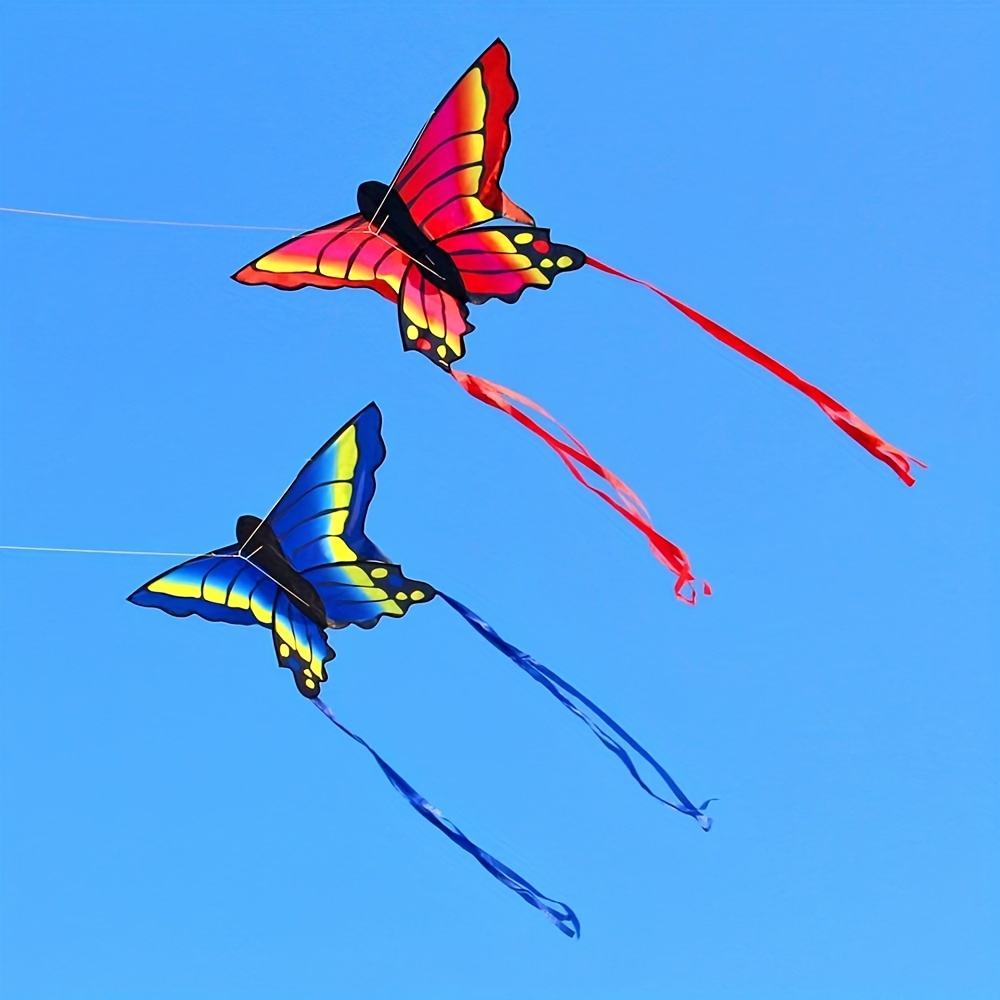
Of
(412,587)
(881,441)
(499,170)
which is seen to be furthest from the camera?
(412,587)

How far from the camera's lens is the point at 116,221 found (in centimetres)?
397

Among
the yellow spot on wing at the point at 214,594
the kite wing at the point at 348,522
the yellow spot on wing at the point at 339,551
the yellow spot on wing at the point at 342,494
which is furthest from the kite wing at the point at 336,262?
the yellow spot on wing at the point at 214,594

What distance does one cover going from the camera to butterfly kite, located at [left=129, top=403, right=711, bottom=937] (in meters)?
3.89

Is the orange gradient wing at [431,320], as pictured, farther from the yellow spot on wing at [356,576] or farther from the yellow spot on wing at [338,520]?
the yellow spot on wing at [356,576]

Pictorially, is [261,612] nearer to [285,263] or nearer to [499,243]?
[285,263]

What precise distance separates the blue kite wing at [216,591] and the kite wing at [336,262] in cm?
76

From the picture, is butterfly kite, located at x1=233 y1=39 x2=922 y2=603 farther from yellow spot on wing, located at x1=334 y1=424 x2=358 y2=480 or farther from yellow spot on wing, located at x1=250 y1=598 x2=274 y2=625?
yellow spot on wing, located at x1=250 y1=598 x2=274 y2=625

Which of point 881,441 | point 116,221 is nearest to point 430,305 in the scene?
point 116,221

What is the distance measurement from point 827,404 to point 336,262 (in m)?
1.33

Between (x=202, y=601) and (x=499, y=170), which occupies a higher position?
(x=499, y=170)

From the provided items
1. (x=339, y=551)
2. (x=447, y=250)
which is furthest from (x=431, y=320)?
(x=339, y=551)

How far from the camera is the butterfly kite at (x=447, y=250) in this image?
3578mm

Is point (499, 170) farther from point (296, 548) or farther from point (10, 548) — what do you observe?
point (10, 548)

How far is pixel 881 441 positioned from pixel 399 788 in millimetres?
1521
